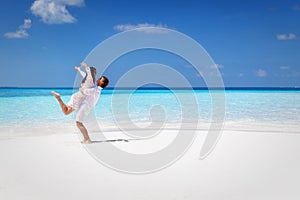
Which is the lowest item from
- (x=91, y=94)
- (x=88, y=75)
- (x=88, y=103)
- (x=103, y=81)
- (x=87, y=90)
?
(x=88, y=103)

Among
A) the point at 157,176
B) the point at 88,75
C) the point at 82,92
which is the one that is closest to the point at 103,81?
the point at 88,75

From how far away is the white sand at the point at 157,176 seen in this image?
366cm

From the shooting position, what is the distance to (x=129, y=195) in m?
3.62

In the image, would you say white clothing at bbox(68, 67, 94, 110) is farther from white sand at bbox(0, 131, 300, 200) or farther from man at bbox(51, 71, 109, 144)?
white sand at bbox(0, 131, 300, 200)

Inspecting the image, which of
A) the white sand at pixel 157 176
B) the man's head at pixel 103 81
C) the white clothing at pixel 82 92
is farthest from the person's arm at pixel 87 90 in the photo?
the white sand at pixel 157 176

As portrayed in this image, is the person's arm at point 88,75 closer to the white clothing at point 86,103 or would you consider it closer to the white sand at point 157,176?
the white clothing at point 86,103

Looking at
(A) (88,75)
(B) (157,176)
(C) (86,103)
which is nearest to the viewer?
(B) (157,176)

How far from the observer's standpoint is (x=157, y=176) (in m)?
4.40

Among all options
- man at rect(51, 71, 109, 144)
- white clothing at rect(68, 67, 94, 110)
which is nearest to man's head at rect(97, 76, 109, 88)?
man at rect(51, 71, 109, 144)

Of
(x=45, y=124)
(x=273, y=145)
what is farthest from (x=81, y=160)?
(x=45, y=124)

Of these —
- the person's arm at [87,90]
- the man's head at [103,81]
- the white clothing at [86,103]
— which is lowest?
the white clothing at [86,103]

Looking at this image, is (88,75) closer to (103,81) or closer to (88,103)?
(103,81)

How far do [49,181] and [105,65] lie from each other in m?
4.18

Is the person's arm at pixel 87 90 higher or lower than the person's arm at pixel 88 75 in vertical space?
lower
